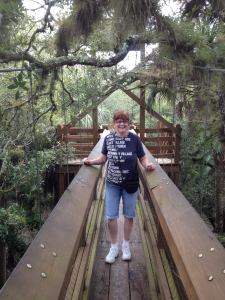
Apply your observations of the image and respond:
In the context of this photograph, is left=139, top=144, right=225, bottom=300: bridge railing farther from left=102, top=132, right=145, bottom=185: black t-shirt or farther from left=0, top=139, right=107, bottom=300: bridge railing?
left=0, top=139, right=107, bottom=300: bridge railing

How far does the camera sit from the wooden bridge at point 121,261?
0.61 meters

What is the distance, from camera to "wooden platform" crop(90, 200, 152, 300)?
4.86ft

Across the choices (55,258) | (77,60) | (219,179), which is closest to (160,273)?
(55,258)

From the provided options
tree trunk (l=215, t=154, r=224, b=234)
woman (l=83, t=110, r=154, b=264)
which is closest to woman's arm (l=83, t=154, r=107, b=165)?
woman (l=83, t=110, r=154, b=264)

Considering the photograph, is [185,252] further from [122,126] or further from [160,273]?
[122,126]

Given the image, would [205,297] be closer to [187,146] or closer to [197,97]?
[197,97]

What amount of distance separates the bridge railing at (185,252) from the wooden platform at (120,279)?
14cm

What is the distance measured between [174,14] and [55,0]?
1.19 m

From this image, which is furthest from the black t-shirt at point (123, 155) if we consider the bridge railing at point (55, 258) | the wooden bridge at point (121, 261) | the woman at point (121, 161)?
the bridge railing at point (55, 258)

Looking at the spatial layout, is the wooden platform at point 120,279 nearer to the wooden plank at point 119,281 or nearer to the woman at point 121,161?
the wooden plank at point 119,281

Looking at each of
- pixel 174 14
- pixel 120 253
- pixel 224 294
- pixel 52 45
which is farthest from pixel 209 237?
pixel 52 45

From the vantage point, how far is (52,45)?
3.38 meters

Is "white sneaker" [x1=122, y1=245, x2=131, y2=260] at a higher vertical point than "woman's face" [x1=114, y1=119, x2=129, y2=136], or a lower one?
lower

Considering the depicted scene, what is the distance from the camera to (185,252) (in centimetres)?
75
